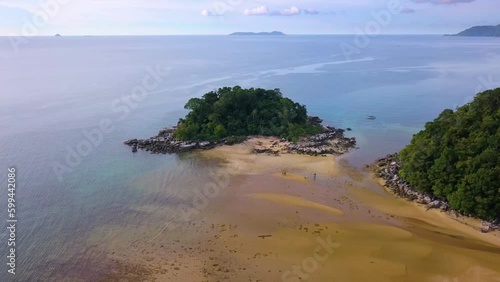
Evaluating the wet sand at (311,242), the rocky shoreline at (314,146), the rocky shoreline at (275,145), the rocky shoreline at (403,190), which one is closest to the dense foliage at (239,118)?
the rocky shoreline at (275,145)

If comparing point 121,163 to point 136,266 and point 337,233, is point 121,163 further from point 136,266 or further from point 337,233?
point 337,233

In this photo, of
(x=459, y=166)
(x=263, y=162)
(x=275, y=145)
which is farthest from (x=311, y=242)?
(x=275, y=145)

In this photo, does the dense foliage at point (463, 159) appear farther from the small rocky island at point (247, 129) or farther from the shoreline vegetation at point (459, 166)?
the small rocky island at point (247, 129)

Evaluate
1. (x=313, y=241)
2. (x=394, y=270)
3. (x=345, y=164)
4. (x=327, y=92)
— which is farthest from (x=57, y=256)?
(x=327, y=92)

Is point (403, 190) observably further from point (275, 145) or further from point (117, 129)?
point (117, 129)

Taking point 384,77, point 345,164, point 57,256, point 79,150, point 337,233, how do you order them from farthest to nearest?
point 384,77
point 79,150
point 345,164
point 337,233
point 57,256
